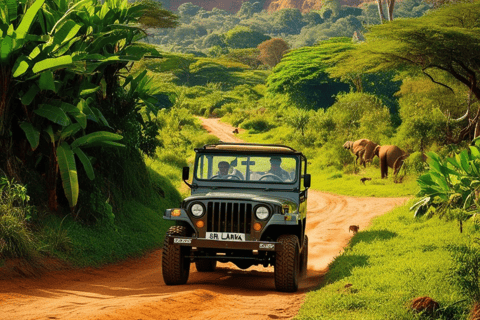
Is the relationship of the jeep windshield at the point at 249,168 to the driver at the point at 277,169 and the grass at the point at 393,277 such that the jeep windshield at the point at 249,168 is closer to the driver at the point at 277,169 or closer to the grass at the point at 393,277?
the driver at the point at 277,169

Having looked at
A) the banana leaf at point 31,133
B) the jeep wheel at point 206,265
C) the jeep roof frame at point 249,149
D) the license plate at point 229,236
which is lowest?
the jeep wheel at point 206,265

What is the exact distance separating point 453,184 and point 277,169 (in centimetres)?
504

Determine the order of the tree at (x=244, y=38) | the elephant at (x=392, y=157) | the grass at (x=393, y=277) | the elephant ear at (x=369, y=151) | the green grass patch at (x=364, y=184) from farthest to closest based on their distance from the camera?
1. the tree at (x=244, y=38)
2. the elephant ear at (x=369, y=151)
3. the elephant at (x=392, y=157)
4. the green grass patch at (x=364, y=184)
5. the grass at (x=393, y=277)

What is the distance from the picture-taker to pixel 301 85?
187 feet

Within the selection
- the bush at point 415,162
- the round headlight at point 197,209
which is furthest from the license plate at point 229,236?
the bush at point 415,162

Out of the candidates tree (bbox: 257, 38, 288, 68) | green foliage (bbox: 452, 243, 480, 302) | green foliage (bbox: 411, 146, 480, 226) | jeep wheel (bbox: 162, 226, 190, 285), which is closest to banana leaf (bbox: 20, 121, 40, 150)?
jeep wheel (bbox: 162, 226, 190, 285)

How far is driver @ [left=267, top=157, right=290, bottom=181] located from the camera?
1052 centimetres

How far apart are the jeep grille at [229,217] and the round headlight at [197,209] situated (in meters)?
0.12

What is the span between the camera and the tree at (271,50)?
340ft

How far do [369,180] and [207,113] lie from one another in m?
36.3

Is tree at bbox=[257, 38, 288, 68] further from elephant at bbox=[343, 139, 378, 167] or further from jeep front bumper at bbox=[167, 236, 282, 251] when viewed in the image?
jeep front bumper at bbox=[167, 236, 282, 251]

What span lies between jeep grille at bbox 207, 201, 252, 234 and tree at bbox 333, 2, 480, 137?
13254 mm

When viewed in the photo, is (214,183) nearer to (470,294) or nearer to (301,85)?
(470,294)

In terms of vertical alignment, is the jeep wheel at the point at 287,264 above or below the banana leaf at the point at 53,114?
below
